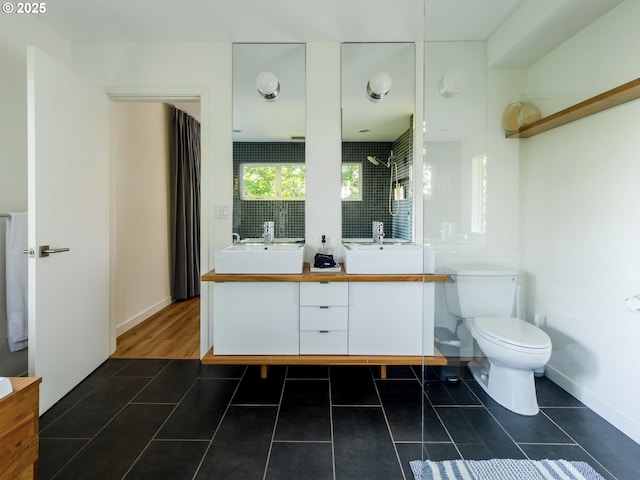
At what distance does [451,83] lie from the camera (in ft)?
5.99

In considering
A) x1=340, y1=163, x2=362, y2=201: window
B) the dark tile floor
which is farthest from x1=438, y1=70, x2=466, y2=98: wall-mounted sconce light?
Result: the dark tile floor

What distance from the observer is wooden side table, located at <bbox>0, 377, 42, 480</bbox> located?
104 cm

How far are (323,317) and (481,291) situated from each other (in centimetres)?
95

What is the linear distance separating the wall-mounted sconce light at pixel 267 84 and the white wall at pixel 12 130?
144 centimetres

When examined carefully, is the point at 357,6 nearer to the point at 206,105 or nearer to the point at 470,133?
the point at 470,133

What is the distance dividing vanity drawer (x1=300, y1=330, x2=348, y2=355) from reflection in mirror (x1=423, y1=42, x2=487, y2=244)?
0.85 meters

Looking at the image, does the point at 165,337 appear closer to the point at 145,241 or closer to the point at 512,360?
the point at 145,241

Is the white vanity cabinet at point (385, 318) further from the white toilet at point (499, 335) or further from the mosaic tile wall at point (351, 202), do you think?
the mosaic tile wall at point (351, 202)

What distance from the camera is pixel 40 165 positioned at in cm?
170

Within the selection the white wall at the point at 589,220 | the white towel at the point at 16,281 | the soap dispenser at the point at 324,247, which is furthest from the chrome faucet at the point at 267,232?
the white wall at the point at 589,220

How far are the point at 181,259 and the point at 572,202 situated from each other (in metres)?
3.72

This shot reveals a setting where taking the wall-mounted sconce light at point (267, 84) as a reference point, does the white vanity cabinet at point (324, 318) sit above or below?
below

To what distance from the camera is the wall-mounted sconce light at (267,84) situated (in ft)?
7.56

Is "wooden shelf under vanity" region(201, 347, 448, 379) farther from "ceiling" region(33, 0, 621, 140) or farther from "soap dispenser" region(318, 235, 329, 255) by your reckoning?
"ceiling" region(33, 0, 621, 140)
